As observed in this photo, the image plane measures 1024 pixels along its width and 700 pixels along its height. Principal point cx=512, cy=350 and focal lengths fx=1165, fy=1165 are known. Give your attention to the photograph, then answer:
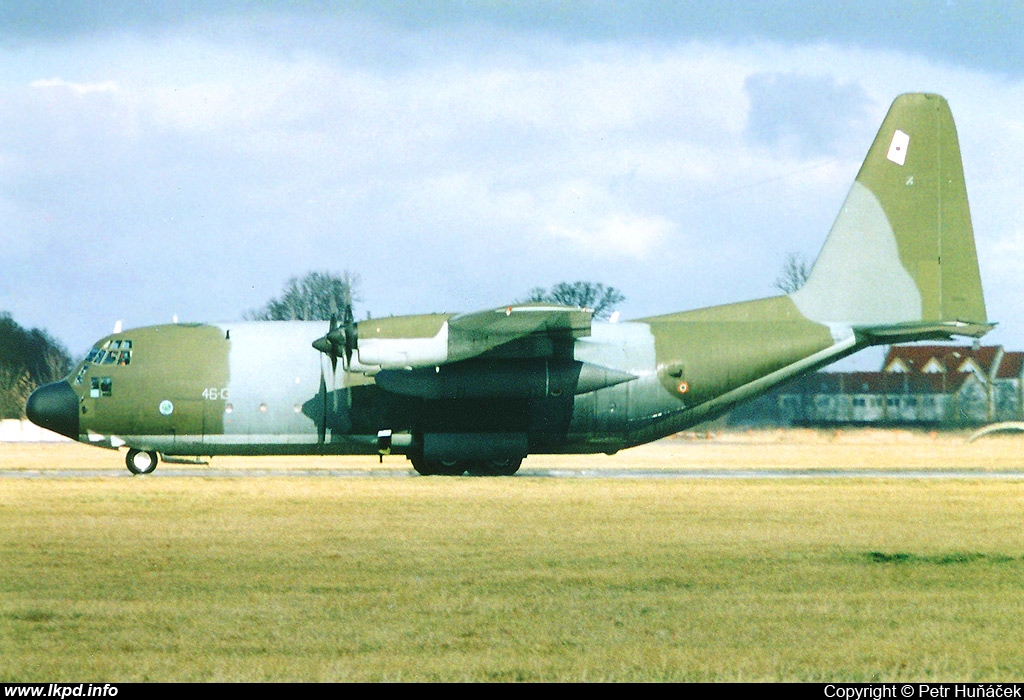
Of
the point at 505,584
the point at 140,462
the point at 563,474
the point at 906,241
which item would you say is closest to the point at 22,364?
the point at 140,462

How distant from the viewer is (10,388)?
55156 mm

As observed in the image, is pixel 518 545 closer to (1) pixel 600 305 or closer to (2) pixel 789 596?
(2) pixel 789 596

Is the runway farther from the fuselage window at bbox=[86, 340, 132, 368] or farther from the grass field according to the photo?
the grass field

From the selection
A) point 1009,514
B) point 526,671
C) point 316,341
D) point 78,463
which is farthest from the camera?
point 78,463

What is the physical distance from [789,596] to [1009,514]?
34.0 feet

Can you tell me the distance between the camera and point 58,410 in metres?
27.0

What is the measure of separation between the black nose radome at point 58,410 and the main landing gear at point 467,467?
795cm

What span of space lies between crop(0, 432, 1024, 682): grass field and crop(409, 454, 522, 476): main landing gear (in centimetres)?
394

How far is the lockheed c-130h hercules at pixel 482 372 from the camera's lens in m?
26.6

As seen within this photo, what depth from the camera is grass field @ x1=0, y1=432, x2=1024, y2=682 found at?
8781 mm

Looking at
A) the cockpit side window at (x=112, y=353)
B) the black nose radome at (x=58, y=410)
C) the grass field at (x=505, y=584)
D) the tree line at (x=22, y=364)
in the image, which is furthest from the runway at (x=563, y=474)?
the tree line at (x=22, y=364)

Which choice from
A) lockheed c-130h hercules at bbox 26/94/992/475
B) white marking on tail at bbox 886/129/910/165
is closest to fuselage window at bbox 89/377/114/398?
lockheed c-130h hercules at bbox 26/94/992/475

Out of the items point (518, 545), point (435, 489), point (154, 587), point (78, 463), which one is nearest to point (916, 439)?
point (435, 489)

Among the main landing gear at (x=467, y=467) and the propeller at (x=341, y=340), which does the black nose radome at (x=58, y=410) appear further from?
the main landing gear at (x=467, y=467)
